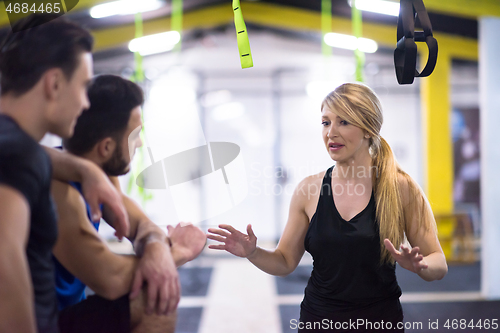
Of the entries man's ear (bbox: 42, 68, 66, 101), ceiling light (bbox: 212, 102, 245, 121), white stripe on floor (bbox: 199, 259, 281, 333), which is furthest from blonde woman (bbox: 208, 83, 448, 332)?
ceiling light (bbox: 212, 102, 245, 121)

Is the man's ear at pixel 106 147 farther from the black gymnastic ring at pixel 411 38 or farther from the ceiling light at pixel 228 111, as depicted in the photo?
the ceiling light at pixel 228 111

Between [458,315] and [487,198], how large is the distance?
105 cm

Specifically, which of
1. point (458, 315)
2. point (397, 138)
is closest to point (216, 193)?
point (458, 315)

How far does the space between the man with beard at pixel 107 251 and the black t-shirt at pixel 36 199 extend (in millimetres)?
36

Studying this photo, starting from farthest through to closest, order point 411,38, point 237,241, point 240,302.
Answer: point 240,302 < point 237,241 < point 411,38

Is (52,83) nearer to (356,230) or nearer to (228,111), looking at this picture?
(356,230)

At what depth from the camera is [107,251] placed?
71cm

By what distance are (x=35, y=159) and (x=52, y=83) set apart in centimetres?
14

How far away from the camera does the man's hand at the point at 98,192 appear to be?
0.69 m

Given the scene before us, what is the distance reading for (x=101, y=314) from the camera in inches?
30.0

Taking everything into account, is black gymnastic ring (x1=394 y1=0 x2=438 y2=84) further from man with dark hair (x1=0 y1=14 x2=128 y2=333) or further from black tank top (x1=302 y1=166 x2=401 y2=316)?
man with dark hair (x1=0 y1=14 x2=128 y2=333)

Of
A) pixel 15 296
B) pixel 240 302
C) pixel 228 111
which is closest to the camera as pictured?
pixel 15 296

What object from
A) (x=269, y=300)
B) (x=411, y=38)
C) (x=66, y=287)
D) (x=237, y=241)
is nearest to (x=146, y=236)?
(x=66, y=287)

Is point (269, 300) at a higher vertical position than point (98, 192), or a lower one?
lower
